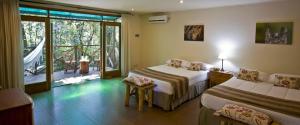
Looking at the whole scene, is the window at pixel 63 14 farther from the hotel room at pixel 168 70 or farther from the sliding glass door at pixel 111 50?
the sliding glass door at pixel 111 50

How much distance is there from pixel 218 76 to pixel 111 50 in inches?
144

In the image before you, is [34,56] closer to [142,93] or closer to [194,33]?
[142,93]

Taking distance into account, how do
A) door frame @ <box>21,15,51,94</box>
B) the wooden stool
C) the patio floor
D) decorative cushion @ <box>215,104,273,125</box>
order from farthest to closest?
the patio floor → door frame @ <box>21,15,51,94</box> → the wooden stool → decorative cushion @ <box>215,104,273,125</box>

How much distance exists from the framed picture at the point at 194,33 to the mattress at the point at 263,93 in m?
1.88

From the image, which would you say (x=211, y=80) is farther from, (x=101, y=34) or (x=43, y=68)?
(x=43, y=68)

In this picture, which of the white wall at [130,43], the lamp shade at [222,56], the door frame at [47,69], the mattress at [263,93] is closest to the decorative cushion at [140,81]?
the mattress at [263,93]

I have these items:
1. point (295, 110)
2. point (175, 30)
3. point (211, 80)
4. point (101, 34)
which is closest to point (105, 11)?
point (101, 34)

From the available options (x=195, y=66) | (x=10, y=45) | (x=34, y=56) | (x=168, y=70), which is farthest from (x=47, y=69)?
(x=195, y=66)

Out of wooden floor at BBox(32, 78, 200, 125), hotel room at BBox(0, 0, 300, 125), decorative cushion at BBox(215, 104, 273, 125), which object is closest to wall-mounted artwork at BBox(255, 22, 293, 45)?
hotel room at BBox(0, 0, 300, 125)

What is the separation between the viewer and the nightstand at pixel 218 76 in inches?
183

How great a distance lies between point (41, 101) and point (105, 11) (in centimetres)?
323

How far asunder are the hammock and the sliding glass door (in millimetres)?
1900

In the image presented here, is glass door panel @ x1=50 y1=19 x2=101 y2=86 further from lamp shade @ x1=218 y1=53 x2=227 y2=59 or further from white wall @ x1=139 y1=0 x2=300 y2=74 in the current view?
lamp shade @ x1=218 y1=53 x2=227 y2=59

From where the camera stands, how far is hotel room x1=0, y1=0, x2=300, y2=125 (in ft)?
9.65
